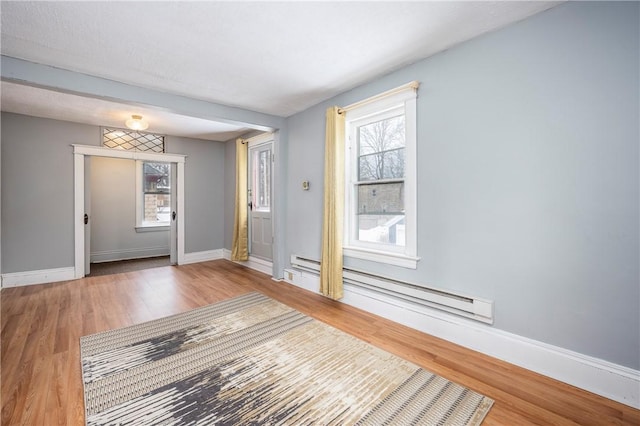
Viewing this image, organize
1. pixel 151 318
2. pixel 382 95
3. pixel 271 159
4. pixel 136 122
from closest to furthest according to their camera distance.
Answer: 1. pixel 382 95
2. pixel 151 318
3. pixel 136 122
4. pixel 271 159

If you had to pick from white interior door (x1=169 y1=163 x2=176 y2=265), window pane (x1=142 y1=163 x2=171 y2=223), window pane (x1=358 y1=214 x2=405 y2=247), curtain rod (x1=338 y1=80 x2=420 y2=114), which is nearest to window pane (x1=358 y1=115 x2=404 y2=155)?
curtain rod (x1=338 y1=80 x2=420 y2=114)

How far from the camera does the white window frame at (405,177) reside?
2.63 meters

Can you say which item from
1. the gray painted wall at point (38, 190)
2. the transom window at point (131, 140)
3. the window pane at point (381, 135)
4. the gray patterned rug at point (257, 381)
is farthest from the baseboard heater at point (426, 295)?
the gray painted wall at point (38, 190)

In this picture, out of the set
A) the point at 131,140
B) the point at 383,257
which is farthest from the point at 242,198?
the point at 383,257

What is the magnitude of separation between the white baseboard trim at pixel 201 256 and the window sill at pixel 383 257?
12.4 feet

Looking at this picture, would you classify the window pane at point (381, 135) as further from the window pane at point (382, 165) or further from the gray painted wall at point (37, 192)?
the gray painted wall at point (37, 192)

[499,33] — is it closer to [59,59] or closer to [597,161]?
[597,161]

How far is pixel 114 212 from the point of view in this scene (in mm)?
5926

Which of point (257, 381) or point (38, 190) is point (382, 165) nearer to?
point (257, 381)

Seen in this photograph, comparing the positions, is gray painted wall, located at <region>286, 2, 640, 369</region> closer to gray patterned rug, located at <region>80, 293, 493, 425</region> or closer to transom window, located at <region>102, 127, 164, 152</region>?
gray patterned rug, located at <region>80, 293, 493, 425</region>

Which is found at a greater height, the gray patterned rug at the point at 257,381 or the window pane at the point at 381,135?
the window pane at the point at 381,135

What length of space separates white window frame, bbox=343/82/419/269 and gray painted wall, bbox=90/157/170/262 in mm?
5374

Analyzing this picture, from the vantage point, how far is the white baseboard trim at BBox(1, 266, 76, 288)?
156 inches

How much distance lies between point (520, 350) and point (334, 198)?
2176 millimetres
